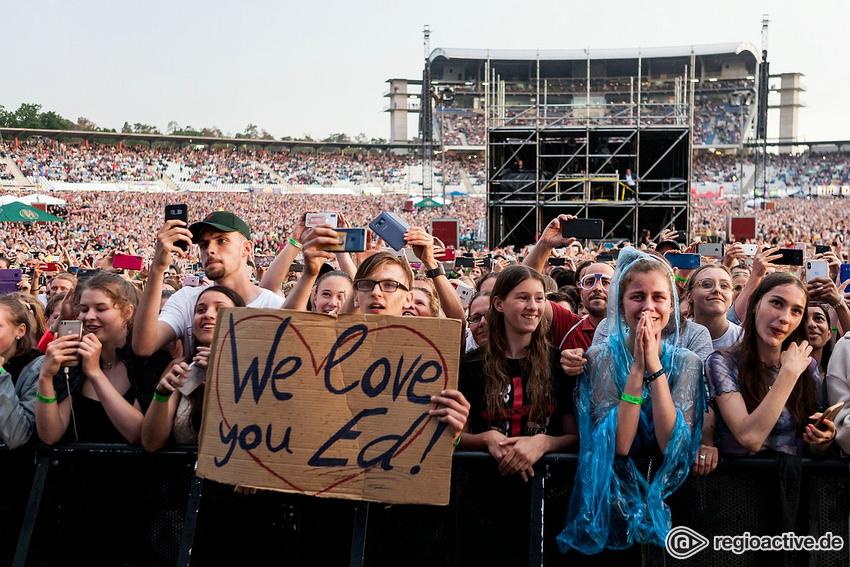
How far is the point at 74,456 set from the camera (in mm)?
2920

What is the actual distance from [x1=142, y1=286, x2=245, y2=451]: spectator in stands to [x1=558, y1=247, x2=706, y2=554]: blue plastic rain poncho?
132 cm

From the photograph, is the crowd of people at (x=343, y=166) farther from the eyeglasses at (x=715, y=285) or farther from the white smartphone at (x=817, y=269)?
the eyeglasses at (x=715, y=285)

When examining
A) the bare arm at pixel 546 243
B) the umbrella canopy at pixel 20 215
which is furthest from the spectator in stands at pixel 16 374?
the umbrella canopy at pixel 20 215

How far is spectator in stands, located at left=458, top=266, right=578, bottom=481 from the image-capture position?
107 inches

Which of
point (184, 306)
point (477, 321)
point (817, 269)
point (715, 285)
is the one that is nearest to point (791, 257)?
point (817, 269)

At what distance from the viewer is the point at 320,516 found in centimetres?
281

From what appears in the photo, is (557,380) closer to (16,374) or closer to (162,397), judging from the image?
(162,397)

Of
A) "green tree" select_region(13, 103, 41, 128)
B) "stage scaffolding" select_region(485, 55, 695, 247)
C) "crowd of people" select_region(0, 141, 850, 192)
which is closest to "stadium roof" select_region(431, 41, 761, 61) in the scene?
"crowd of people" select_region(0, 141, 850, 192)

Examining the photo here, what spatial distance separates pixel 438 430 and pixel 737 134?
5461 centimetres

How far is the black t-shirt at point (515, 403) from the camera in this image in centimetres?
284

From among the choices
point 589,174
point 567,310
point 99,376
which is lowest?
point 99,376

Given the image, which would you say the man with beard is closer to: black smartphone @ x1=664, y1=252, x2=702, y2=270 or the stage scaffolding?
black smartphone @ x1=664, y1=252, x2=702, y2=270

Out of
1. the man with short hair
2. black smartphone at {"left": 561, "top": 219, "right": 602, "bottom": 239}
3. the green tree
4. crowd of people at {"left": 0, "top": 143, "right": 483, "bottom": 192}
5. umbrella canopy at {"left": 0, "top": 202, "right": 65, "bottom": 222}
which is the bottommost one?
the man with short hair

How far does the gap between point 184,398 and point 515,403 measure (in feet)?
3.88
